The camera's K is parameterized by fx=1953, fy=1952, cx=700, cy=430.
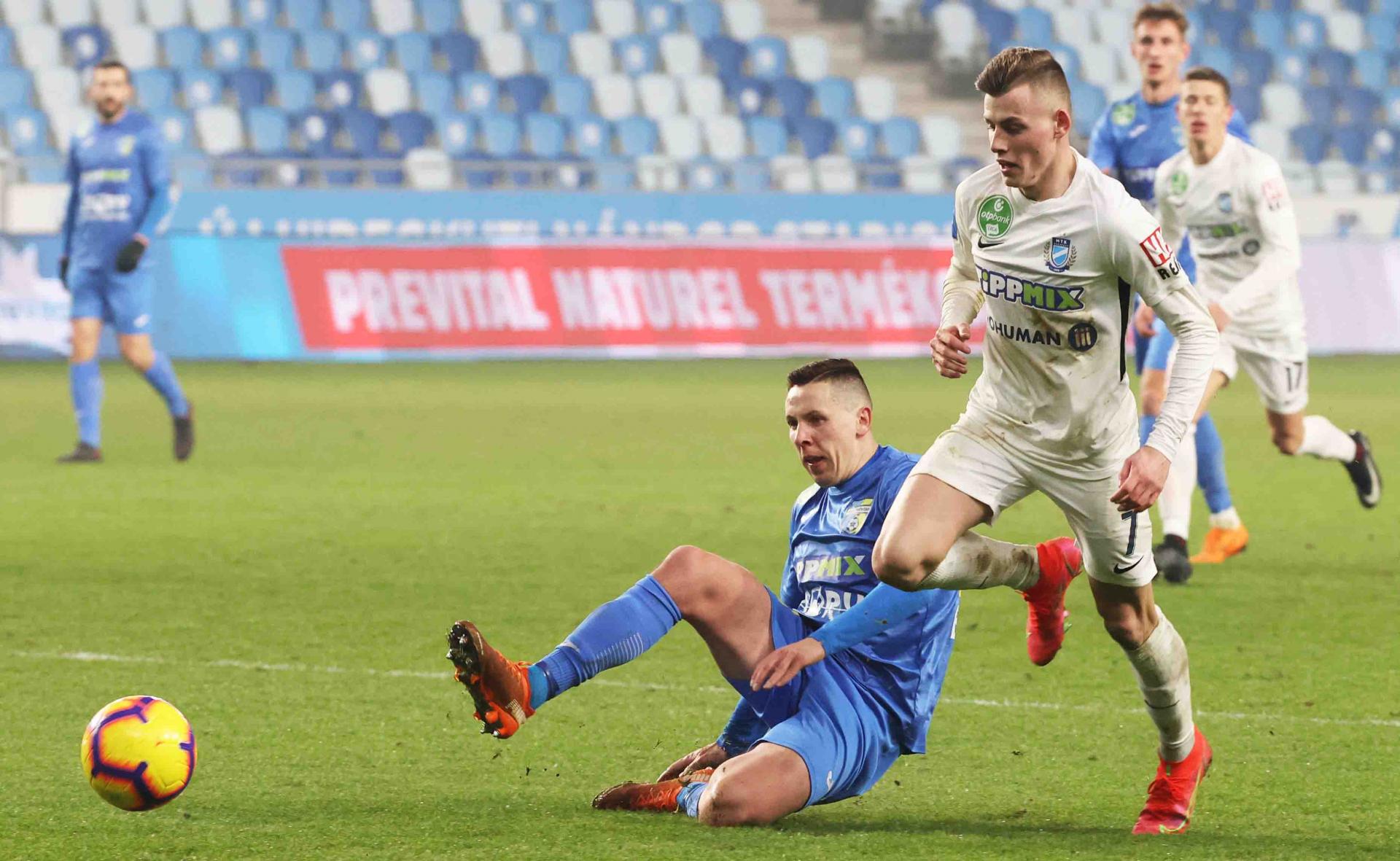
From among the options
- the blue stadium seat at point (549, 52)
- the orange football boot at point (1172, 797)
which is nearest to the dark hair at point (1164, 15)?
the orange football boot at point (1172, 797)

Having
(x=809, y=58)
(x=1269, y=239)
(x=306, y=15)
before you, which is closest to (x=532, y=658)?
(x=1269, y=239)

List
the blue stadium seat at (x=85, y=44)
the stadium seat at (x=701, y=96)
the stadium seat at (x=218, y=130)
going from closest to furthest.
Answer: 1. the stadium seat at (x=218, y=130)
2. the blue stadium seat at (x=85, y=44)
3. the stadium seat at (x=701, y=96)

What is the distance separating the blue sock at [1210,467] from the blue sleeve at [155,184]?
6.41m

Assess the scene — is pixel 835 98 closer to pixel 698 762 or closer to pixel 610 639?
pixel 698 762

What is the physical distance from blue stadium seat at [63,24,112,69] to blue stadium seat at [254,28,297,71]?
171cm

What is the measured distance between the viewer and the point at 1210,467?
834 centimetres

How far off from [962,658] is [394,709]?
1881mm

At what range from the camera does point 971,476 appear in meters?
4.35

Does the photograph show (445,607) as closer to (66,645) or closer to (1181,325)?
(66,645)

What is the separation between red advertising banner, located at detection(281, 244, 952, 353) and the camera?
1853cm

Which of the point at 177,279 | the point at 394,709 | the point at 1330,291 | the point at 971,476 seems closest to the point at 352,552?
the point at 394,709

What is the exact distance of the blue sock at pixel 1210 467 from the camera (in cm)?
831

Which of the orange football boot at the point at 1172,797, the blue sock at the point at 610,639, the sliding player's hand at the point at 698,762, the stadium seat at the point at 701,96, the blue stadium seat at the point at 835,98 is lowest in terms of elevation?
the blue stadium seat at the point at 835,98

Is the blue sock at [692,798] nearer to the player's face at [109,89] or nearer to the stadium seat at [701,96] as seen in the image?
the player's face at [109,89]
